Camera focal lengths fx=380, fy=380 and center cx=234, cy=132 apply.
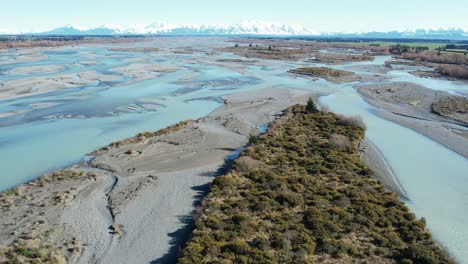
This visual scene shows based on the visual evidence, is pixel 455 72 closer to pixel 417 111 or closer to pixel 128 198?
pixel 417 111

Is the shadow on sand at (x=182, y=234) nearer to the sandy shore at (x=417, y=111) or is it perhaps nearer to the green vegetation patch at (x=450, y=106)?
the sandy shore at (x=417, y=111)

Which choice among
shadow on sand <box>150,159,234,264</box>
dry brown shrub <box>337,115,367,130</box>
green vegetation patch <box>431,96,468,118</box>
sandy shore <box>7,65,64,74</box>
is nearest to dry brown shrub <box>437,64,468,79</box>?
green vegetation patch <box>431,96,468,118</box>

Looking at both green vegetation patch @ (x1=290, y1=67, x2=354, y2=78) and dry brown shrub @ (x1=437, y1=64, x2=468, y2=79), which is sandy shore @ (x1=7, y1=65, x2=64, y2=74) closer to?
green vegetation patch @ (x1=290, y1=67, x2=354, y2=78)

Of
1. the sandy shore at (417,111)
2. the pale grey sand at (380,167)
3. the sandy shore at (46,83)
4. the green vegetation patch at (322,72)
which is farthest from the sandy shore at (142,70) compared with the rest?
the pale grey sand at (380,167)

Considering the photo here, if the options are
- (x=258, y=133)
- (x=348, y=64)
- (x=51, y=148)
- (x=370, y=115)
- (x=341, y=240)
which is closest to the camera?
(x=341, y=240)

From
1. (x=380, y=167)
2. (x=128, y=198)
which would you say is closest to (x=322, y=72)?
(x=380, y=167)

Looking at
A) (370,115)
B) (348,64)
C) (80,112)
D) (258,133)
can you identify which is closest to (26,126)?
(80,112)

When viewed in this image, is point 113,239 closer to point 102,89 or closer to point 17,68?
point 102,89
